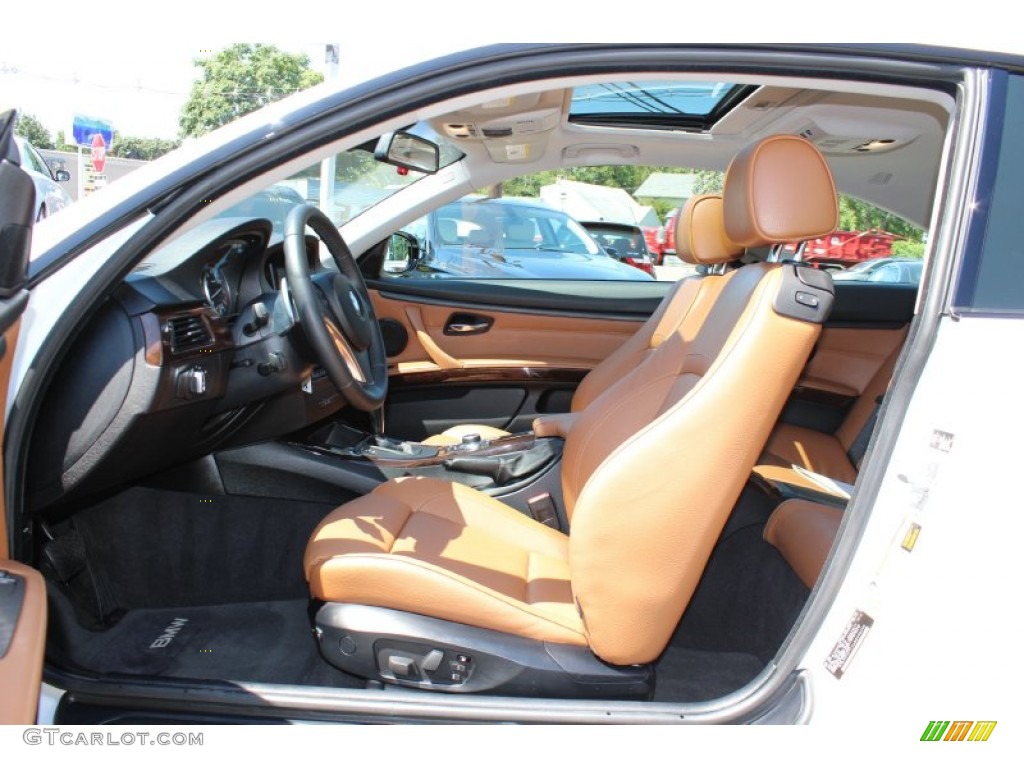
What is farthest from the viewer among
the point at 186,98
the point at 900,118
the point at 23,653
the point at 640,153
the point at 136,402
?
the point at 640,153

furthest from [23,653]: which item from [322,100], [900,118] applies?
[900,118]

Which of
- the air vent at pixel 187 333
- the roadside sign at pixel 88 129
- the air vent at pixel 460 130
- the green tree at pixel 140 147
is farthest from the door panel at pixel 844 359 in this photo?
the roadside sign at pixel 88 129

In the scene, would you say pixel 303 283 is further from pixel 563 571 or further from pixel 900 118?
pixel 900 118

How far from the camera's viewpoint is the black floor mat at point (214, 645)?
1.74m

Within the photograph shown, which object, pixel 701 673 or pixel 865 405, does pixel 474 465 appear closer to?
pixel 701 673

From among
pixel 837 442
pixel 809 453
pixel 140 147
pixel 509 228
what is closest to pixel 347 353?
pixel 140 147

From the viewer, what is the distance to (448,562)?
1.48 meters

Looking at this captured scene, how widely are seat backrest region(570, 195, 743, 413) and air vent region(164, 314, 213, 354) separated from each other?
1.03 metres

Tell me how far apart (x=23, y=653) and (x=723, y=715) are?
1003mm

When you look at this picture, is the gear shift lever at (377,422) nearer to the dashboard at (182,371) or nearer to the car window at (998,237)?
the dashboard at (182,371)

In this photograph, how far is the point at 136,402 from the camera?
145cm

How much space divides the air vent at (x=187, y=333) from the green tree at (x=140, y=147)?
31 centimetres

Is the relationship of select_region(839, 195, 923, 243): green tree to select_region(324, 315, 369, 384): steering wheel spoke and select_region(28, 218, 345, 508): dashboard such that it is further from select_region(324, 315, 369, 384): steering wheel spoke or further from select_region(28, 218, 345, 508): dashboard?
select_region(28, 218, 345, 508): dashboard

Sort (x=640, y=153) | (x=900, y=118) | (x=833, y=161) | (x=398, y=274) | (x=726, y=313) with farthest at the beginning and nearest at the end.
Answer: (x=398, y=274) < (x=640, y=153) < (x=833, y=161) < (x=900, y=118) < (x=726, y=313)
